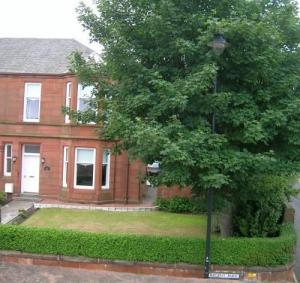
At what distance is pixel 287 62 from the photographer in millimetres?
12852

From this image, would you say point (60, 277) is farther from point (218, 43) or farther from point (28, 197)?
point (28, 197)

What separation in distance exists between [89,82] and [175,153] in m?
5.11

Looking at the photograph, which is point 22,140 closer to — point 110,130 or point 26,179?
point 26,179

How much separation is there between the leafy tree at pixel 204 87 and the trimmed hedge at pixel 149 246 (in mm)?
1693

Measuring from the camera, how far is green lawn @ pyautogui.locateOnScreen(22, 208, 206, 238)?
1800cm

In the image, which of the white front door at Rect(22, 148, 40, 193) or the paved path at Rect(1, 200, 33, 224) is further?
the white front door at Rect(22, 148, 40, 193)

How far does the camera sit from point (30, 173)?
2600 centimetres

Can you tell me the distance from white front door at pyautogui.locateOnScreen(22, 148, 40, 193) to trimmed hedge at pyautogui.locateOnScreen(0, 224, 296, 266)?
Answer: 1140 cm

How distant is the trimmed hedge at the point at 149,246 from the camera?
1323 centimetres

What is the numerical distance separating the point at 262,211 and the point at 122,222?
6.93m

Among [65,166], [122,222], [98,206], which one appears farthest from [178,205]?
[65,166]

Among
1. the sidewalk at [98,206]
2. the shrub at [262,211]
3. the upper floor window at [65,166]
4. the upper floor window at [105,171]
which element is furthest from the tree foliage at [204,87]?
the upper floor window at [65,166]

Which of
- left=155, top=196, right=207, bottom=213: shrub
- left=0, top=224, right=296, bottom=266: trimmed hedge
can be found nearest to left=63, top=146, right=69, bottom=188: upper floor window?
left=155, top=196, right=207, bottom=213: shrub

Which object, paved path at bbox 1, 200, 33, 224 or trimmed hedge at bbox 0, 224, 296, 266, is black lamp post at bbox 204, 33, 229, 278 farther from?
paved path at bbox 1, 200, 33, 224
